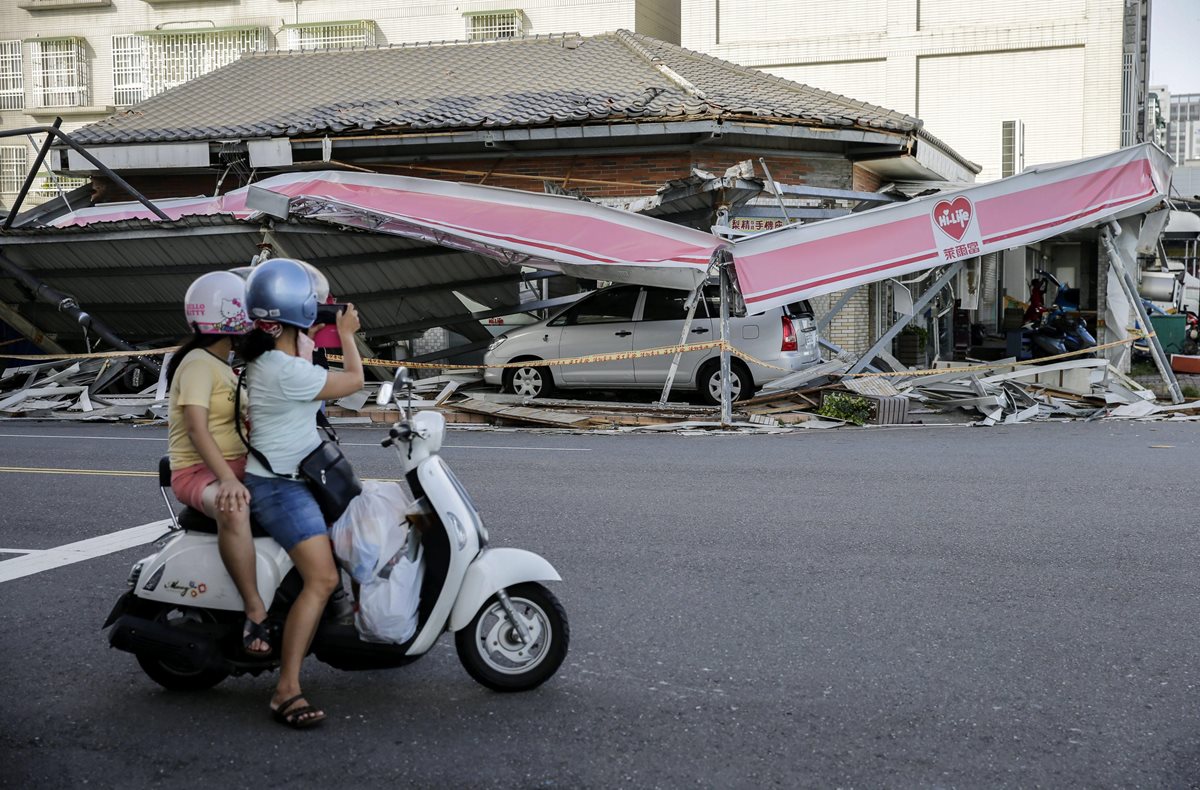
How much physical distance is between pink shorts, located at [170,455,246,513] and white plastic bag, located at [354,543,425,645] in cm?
62

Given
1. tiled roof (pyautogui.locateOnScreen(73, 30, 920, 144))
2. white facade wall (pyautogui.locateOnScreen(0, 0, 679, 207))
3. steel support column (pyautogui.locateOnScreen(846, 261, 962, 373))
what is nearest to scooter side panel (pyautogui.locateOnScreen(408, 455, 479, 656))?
steel support column (pyautogui.locateOnScreen(846, 261, 962, 373))

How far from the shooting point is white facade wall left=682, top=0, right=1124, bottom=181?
29.1 meters

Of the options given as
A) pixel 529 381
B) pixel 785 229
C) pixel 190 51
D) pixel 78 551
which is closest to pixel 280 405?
pixel 78 551

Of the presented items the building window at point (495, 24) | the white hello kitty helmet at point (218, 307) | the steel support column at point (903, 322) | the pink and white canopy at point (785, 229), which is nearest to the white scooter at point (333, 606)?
the white hello kitty helmet at point (218, 307)

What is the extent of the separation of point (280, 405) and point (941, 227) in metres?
11.3

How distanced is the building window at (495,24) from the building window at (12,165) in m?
15.0

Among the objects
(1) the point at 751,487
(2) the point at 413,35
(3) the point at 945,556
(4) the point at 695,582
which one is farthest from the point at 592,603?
(2) the point at 413,35

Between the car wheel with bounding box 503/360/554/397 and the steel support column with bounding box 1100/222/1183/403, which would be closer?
the steel support column with bounding box 1100/222/1183/403

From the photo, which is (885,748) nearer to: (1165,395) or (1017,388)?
(1017,388)

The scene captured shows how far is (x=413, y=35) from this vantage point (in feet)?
117

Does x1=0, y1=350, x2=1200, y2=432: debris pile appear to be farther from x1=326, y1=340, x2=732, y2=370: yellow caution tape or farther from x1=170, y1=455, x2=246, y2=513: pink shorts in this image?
x1=170, y1=455, x2=246, y2=513: pink shorts

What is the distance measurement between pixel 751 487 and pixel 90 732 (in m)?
5.91

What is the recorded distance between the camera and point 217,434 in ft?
14.5

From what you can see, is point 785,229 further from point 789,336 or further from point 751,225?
point 751,225
